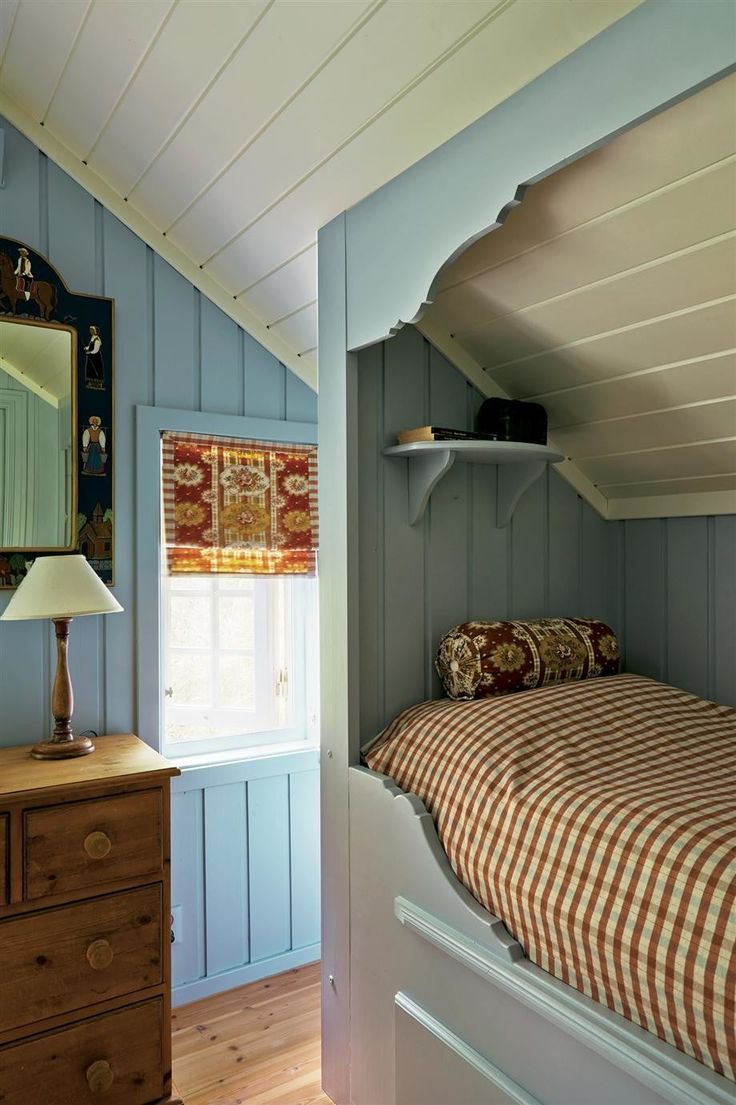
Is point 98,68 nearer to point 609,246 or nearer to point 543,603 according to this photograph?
point 609,246

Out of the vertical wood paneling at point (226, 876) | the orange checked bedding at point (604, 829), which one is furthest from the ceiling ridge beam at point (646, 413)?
the vertical wood paneling at point (226, 876)

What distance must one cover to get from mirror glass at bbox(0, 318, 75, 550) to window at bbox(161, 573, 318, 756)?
408 millimetres

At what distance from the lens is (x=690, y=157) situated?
1.20 metres

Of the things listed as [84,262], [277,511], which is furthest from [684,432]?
[84,262]

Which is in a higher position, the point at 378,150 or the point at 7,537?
the point at 378,150

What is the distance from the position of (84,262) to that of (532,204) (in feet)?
4.49

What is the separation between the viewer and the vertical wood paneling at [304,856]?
2.50m

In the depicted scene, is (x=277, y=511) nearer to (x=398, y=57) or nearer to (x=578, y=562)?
(x=578, y=562)

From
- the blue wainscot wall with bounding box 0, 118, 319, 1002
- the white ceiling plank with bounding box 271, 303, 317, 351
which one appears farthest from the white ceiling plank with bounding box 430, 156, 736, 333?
the blue wainscot wall with bounding box 0, 118, 319, 1002

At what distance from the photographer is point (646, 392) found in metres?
1.74

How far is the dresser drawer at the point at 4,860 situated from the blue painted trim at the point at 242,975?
2.97ft

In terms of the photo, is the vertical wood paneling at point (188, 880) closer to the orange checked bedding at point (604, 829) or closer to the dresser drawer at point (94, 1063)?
the dresser drawer at point (94, 1063)

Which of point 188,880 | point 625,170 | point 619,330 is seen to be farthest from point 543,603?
point 188,880

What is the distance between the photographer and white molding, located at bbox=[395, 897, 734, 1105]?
3.10ft
